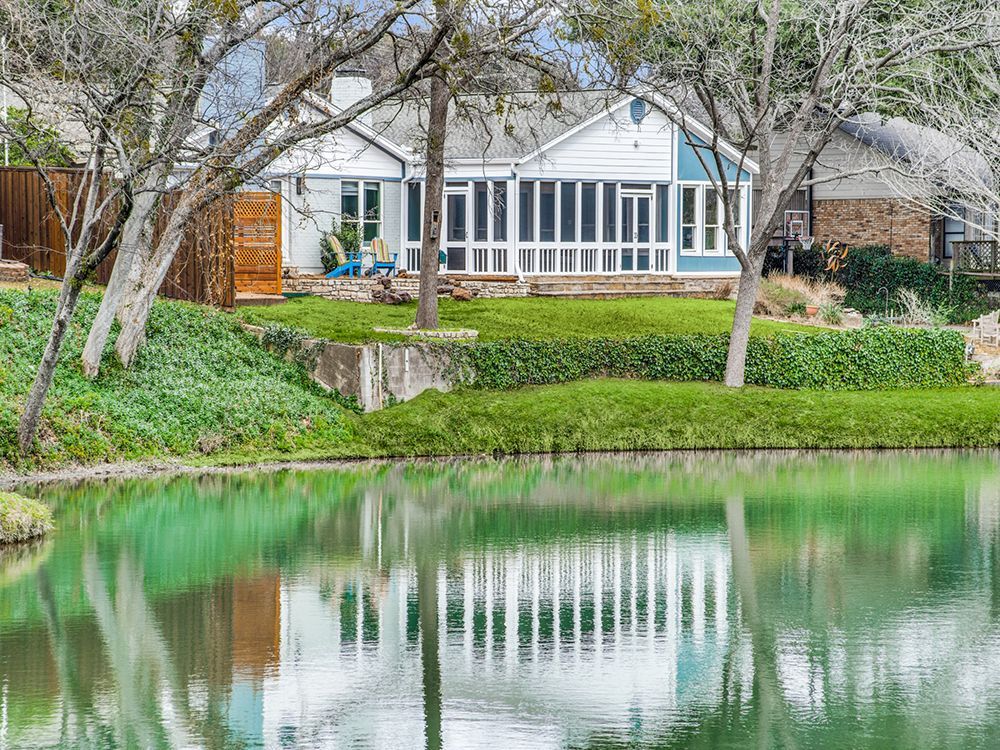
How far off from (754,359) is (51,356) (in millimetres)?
13886

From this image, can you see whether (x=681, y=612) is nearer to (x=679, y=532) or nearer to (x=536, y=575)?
(x=536, y=575)

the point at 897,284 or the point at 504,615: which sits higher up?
the point at 897,284

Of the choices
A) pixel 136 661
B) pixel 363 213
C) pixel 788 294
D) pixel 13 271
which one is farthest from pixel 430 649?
pixel 788 294

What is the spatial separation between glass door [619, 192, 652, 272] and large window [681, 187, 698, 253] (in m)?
1.27

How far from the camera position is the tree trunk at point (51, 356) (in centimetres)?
1941

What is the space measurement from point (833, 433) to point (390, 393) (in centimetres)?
775

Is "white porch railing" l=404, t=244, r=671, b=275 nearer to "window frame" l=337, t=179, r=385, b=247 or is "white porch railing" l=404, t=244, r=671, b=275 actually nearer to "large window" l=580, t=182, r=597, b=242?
"large window" l=580, t=182, r=597, b=242

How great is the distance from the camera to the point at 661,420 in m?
25.5

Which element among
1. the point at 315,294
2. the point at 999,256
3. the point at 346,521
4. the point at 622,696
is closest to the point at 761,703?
the point at 622,696

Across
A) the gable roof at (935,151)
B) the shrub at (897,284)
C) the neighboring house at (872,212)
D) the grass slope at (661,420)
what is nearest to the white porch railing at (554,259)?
the gable roof at (935,151)

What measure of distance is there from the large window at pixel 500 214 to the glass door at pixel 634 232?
351 centimetres

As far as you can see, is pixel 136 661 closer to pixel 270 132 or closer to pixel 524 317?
pixel 270 132

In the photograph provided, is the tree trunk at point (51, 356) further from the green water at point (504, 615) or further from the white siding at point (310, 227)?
the white siding at point (310, 227)

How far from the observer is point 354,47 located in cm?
2266
